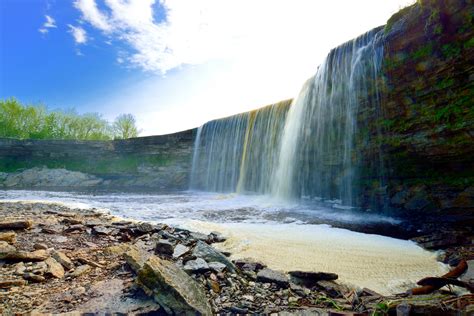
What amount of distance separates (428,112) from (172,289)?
11431 millimetres

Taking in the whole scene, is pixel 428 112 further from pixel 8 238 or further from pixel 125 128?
pixel 125 128

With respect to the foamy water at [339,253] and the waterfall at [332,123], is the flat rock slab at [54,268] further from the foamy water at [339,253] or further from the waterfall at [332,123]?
the waterfall at [332,123]

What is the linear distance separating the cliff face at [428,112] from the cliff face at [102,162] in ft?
85.6

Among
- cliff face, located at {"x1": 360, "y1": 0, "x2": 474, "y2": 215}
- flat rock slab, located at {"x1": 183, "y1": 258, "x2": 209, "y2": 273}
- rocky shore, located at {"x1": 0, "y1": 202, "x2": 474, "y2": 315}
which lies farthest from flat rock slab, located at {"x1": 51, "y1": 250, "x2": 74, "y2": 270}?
cliff face, located at {"x1": 360, "y1": 0, "x2": 474, "y2": 215}

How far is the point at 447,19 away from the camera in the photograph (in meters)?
9.23

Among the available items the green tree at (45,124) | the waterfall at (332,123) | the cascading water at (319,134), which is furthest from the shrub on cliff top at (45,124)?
the waterfall at (332,123)

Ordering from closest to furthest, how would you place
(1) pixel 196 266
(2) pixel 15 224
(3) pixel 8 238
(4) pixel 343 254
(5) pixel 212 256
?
(1) pixel 196 266, (5) pixel 212 256, (3) pixel 8 238, (4) pixel 343 254, (2) pixel 15 224

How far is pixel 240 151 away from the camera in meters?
24.9

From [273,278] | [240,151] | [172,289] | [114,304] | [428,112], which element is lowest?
[114,304]

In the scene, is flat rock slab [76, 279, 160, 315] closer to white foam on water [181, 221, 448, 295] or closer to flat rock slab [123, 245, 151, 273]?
flat rock slab [123, 245, 151, 273]

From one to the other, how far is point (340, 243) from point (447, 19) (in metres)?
9.33

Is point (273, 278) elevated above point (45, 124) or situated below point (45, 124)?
below

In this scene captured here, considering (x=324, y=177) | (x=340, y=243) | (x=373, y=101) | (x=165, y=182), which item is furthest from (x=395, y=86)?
(x=165, y=182)

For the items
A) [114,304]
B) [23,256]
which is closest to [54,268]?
[23,256]
